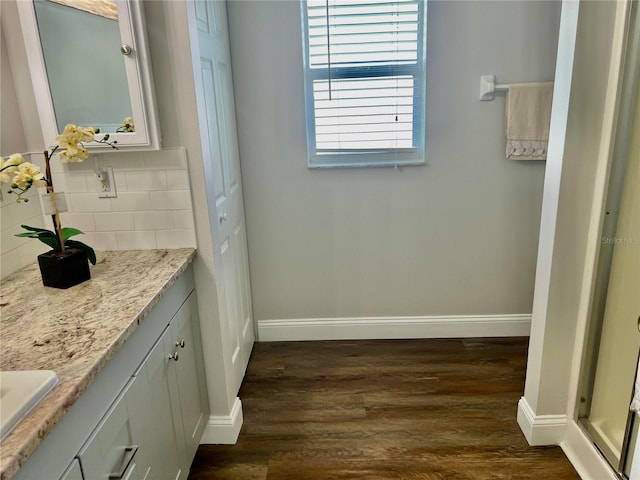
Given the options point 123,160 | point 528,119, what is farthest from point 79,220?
point 528,119

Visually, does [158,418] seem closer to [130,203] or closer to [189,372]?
[189,372]

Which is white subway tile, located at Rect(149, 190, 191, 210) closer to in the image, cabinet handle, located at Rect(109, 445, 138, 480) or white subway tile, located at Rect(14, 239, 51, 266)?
white subway tile, located at Rect(14, 239, 51, 266)

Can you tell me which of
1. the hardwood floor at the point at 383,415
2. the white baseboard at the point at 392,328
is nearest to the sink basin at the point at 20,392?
the hardwood floor at the point at 383,415

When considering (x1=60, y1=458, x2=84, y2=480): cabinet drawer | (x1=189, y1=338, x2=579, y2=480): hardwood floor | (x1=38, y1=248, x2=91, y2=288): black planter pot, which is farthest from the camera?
(x1=189, y1=338, x2=579, y2=480): hardwood floor

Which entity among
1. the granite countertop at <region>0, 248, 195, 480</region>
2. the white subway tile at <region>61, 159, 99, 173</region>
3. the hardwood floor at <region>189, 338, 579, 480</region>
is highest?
the white subway tile at <region>61, 159, 99, 173</region>

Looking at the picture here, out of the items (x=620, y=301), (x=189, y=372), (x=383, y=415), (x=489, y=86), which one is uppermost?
(x=489, y=86)

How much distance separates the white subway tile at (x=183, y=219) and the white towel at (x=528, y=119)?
5.47 feet

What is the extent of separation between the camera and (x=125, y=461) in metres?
1.22

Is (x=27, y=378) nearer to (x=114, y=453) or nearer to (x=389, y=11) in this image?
(x=114, y=453)

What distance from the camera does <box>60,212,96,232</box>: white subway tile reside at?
1.78 meters

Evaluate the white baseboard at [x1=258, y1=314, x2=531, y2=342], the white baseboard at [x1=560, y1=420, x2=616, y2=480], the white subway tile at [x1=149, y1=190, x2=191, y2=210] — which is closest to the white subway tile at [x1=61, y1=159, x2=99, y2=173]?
the white subway tile at [x1=149, y1=190, x2=191, y2=210]

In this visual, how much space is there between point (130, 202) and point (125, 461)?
0.92 metres

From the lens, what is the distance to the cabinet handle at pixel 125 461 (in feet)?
3.86

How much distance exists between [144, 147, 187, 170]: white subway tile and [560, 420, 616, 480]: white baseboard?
1.85 metres
